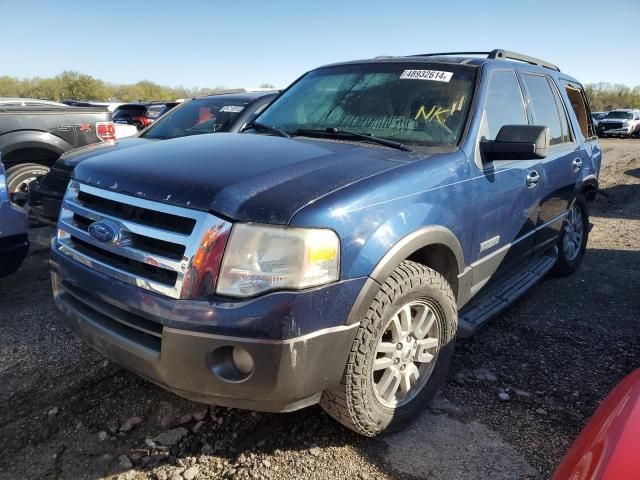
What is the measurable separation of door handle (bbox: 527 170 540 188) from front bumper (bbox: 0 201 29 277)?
371 centimetres

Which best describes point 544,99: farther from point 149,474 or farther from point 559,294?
point 149,474

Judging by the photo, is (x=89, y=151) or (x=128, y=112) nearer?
(x=89, y=151)

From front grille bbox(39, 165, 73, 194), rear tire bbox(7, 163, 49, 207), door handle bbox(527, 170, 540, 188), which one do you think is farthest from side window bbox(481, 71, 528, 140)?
rear tire bbox(7, 163, 49, 207)

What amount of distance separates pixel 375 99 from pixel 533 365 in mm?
2012

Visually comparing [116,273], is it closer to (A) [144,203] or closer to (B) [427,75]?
(A) [144,203]

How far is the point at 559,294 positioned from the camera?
4.52 metres

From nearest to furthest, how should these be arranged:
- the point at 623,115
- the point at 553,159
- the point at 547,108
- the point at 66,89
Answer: the point at 553,159, the point at 547,108, the point at 623,115, the point at 66,89

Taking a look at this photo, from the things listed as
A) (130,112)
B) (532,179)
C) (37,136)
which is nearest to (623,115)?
(130,112)

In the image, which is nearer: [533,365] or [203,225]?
[203,225]

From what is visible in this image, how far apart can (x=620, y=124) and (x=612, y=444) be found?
3417 centimetres

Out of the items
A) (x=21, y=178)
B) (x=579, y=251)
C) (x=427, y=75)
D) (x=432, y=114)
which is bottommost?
(x=579, y=251)

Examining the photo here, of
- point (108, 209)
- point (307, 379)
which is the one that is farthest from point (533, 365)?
point (108, 209)

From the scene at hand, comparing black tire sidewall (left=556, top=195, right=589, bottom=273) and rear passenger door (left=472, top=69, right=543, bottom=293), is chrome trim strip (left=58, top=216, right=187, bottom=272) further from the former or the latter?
black tire sidewall (left=556, top=195, right=589, bottom=273)

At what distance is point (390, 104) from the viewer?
312cm
